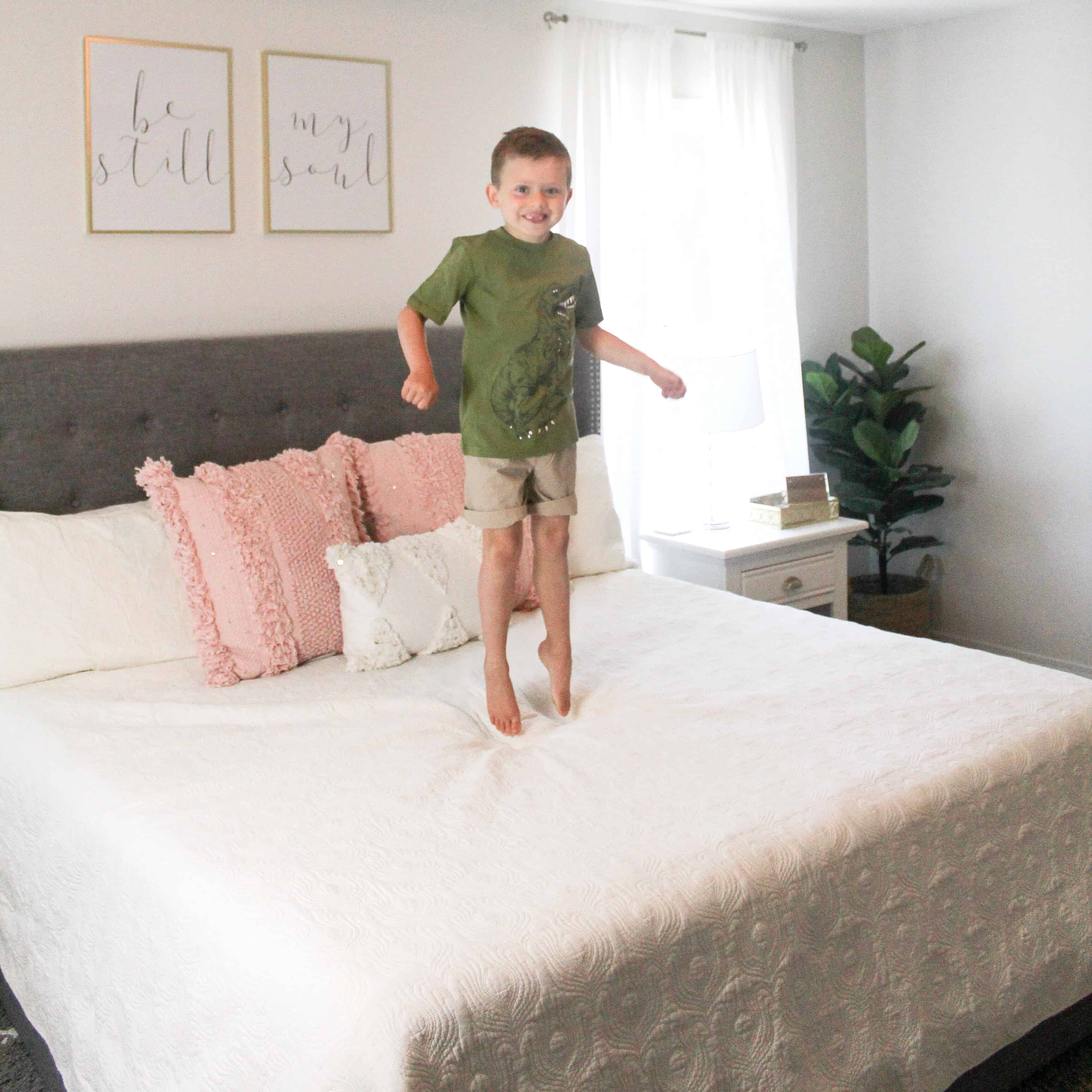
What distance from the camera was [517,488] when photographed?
2.23 meters

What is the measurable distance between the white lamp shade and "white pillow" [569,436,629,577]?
1.47ft

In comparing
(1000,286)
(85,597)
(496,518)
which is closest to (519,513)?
(496,518)

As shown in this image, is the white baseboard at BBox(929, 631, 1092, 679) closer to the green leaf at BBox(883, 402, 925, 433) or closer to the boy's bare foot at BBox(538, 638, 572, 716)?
the green leaf at BBox(883, 402, 925, 433)

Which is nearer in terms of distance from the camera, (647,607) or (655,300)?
(647,607)

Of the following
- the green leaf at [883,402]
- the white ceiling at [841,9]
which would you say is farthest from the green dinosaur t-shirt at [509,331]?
the green leaf at [883,402]

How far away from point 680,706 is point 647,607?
720 millimetres

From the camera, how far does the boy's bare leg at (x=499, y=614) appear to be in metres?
2.23

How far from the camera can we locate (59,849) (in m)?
1.98

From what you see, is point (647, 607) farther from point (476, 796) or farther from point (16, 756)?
point (16, 756)

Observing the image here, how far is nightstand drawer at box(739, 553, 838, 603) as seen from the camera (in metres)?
3.62

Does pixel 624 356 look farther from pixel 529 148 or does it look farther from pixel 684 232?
pixel 684 232

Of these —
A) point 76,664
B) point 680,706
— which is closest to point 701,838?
point 680,706

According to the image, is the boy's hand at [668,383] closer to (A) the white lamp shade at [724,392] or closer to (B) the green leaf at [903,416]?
(A) the white lamp shade at [724,392]

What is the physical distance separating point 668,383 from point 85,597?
129cm
